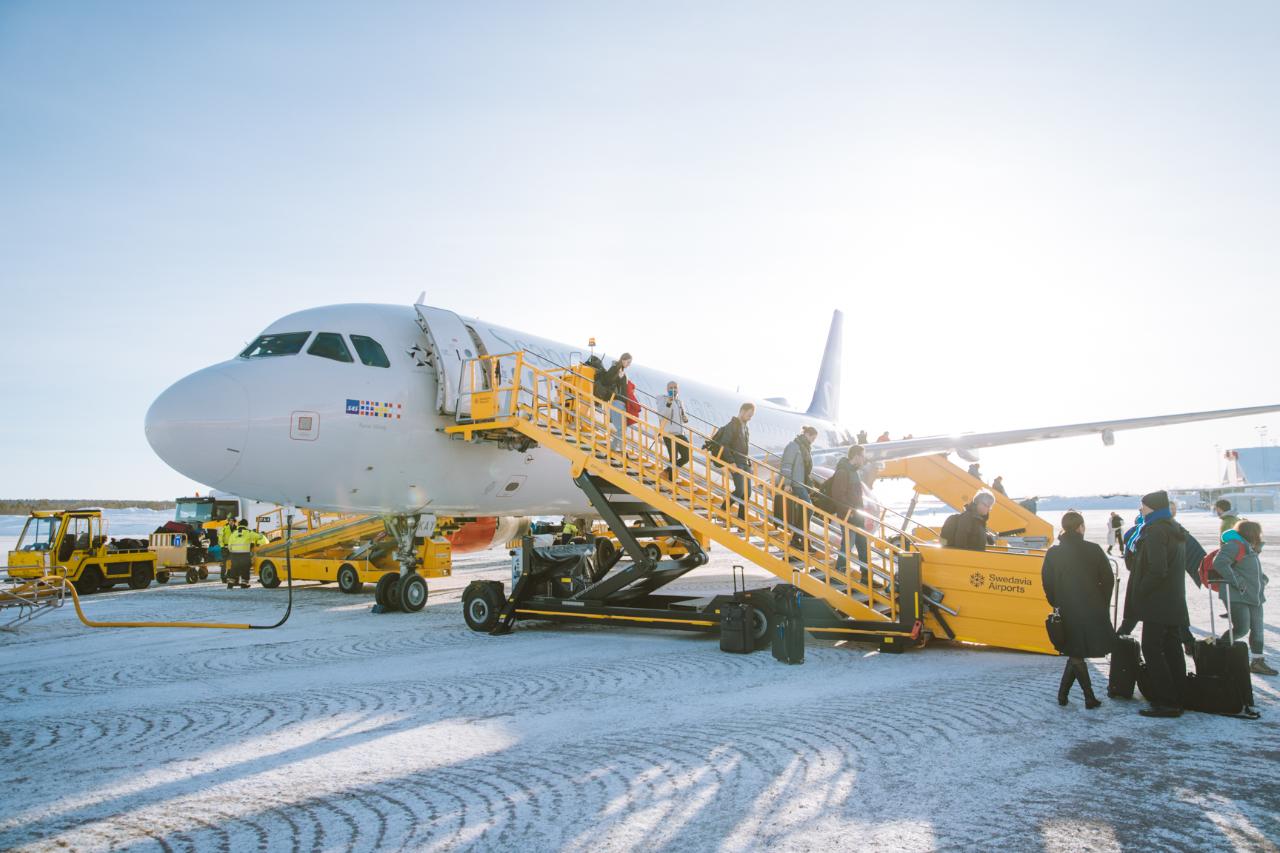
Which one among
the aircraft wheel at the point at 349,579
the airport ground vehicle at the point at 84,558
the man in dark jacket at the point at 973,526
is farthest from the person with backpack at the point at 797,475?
the airport ground vehicle at the point at 84,558

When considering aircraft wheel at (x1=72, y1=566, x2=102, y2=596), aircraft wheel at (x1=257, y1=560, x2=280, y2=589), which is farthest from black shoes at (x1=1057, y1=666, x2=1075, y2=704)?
aircraft wheel at (x1=72, y1=566, x2=102, y2=596)

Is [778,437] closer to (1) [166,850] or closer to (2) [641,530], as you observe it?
(2) [641,530]

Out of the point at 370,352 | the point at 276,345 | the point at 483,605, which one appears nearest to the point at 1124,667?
the point at 483,605

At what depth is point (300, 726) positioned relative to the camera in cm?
582

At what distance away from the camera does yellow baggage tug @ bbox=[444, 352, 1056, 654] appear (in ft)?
28.8

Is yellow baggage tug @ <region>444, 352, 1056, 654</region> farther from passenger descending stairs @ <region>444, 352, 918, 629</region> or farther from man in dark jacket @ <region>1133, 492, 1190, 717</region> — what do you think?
man in dark jacket @ <region>1133, 492, 1190, 717</region>

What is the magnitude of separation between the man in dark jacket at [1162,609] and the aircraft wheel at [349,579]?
44.9ft

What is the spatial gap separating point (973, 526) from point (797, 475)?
7.51 ft

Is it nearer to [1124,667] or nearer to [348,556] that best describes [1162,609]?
[1124,667]

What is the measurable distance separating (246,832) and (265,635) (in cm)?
737

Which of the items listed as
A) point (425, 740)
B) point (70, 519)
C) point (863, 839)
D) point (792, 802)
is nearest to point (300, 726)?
point (425, 740)

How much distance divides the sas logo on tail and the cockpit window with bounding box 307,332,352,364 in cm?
64

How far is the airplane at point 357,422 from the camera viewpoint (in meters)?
10.2

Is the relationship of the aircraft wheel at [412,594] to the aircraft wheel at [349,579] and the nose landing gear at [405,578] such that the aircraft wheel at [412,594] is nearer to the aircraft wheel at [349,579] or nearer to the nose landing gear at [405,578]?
the nose landing gear at [405,578]
